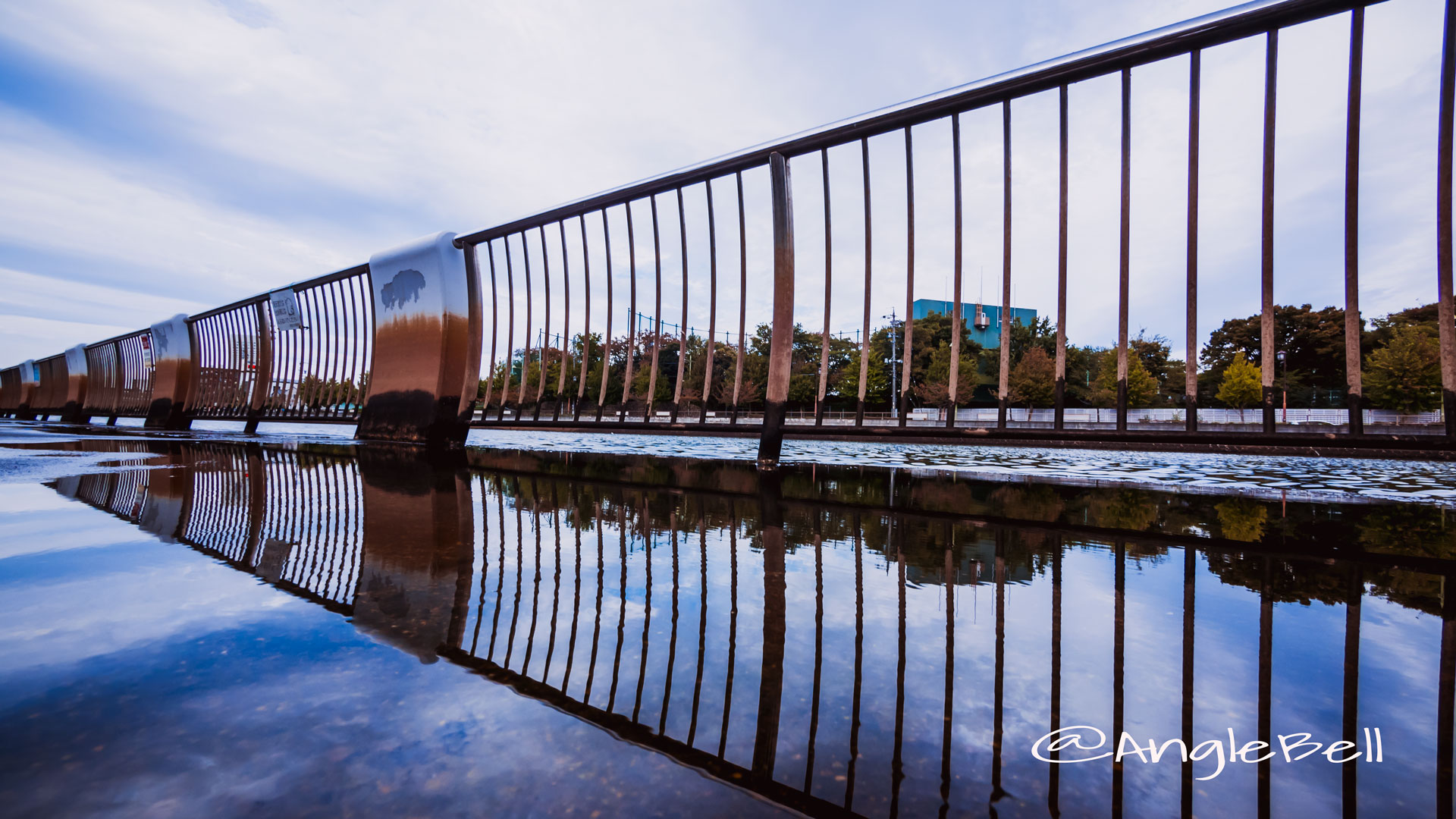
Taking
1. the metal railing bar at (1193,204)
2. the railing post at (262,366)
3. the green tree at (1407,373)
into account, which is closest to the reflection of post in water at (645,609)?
the metal railing bar at (1193,204)

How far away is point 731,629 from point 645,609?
22 cm

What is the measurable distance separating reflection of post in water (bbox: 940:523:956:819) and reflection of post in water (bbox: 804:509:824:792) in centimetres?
14

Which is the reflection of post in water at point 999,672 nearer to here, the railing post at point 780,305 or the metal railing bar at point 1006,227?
the metal railing bar at point 1006,227

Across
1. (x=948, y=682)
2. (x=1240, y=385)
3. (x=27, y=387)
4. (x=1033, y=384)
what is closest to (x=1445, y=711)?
(x=948, y=682)

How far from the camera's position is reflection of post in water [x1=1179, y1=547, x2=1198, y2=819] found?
663 mm

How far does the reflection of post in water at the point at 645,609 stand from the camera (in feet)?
2.81

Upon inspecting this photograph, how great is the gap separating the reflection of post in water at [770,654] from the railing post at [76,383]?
65.1 ft

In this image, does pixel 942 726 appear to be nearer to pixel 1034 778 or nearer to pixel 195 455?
pixel 1034 778

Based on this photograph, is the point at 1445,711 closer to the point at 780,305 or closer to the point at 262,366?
the point at 780,305

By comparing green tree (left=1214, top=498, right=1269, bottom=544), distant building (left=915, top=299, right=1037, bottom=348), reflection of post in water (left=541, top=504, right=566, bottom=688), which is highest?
distant building (left=915, top=299, right=1037, bottom=348)

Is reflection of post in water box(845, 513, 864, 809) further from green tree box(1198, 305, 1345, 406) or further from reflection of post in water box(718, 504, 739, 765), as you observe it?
green tree box(1198, 305, 1345, 406)

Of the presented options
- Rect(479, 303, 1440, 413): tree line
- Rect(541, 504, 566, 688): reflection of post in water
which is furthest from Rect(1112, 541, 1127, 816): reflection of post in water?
Rect(479, 303, 1440, 413): tree line

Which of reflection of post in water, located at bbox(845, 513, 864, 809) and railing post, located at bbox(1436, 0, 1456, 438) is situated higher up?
railing post, located at bbox(1436, 0, 1456, 438)

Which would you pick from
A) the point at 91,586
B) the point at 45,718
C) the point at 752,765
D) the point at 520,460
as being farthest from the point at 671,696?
the point at 520,460
